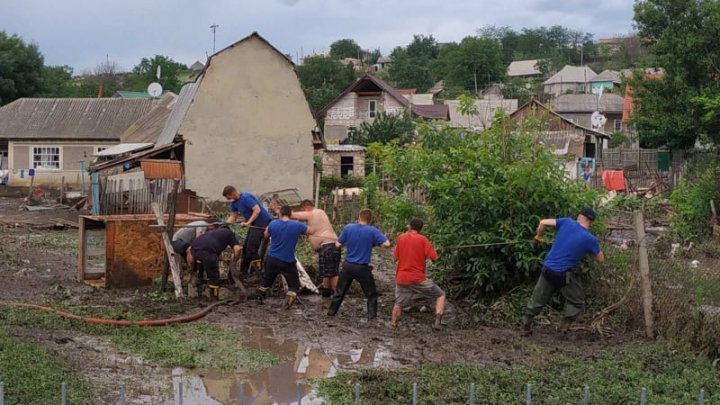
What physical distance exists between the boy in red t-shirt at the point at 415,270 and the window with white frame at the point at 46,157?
35188mm

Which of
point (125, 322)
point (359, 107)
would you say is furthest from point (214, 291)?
point (359, 107)

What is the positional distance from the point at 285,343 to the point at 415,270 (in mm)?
1993

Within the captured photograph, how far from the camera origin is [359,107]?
54.6 metres

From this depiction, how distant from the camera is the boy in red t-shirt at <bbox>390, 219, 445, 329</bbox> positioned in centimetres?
1080

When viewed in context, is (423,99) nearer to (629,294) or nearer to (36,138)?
(36,138)

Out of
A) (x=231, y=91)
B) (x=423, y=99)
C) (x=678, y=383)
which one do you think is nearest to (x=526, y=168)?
(x=678, y=383)

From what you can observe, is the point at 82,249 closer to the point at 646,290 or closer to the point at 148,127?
the point at 646,290

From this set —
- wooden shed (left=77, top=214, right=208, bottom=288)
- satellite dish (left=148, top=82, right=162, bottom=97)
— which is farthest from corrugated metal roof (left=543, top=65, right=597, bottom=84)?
wooden shed (left=77, top=214, right=208, bottom=288)

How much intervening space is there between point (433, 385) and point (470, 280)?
183 inches

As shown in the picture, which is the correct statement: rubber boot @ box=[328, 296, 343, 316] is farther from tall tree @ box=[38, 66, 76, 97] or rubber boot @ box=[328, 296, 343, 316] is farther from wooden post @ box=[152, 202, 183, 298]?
tall tree @ box=[38, 66, 76, 97]

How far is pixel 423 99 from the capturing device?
73.4m

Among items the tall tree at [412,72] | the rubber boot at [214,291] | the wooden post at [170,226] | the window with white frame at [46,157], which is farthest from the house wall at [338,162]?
the tall tree at [412,72]

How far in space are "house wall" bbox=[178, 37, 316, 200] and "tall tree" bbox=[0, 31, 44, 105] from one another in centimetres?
3282

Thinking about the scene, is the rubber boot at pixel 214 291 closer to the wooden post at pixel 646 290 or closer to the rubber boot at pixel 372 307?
the rubber boot at pixel 372 307
